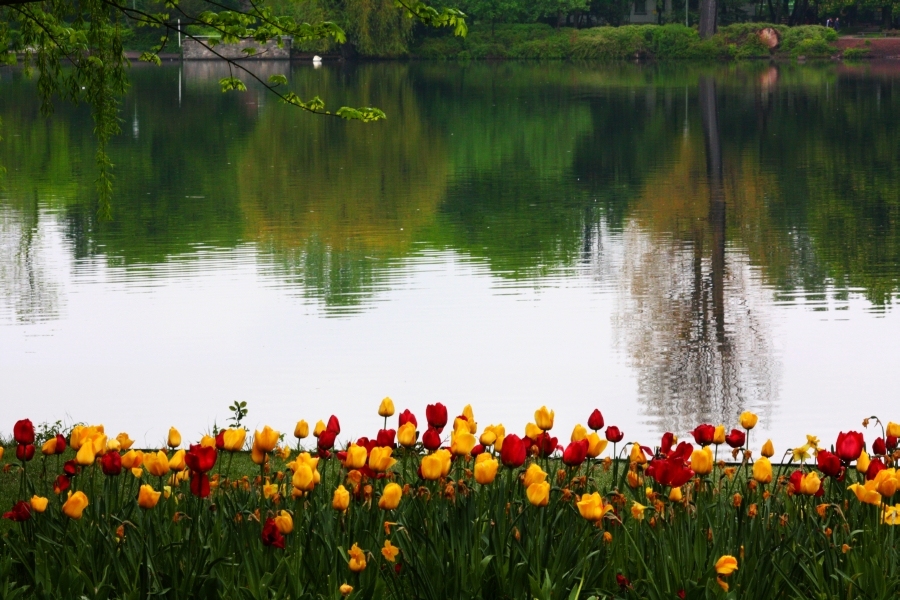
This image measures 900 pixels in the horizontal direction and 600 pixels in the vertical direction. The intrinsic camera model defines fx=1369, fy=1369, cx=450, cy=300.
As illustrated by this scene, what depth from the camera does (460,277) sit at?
49.2 feet

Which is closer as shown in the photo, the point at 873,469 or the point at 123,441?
the point at 873,469

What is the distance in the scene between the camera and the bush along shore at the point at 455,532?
14.4 feet

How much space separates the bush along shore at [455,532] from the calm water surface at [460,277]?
425 centimetres

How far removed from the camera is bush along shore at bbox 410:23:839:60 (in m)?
73.1

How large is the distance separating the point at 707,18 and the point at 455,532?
7353cm

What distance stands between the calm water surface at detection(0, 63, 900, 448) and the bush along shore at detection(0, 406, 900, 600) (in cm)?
425

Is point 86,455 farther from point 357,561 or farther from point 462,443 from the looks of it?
point 462,443

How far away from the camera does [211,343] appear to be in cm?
1214

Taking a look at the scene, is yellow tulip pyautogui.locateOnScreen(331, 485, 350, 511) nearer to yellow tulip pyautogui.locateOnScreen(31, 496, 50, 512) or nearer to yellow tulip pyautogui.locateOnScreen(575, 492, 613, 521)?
yellow tulip pyautogui.locateOnScreen(575, 492, 613, 521)

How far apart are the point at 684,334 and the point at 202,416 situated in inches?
177

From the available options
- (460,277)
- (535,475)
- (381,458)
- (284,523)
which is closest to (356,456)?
(381,458)

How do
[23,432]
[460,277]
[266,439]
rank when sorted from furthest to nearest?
[460,277] < [23,432] < [266,439]

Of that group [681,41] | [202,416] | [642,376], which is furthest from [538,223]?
[681,41]

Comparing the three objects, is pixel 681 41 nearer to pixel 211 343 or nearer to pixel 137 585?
pixel 211 343
